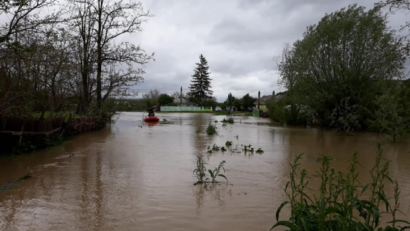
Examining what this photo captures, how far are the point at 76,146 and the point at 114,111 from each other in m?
10.9

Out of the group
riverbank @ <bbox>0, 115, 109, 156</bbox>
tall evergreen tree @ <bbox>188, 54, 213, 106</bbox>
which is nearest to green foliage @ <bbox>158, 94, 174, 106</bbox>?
tall evergreen tree @ <bbox>188, 54, 213, 106</bbox>

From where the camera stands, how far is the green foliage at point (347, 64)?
20391 mm

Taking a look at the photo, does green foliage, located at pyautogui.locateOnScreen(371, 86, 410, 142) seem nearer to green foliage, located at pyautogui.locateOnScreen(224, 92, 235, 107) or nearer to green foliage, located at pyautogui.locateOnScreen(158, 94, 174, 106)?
green foliage, located at pyautogui.locateOnScreen(158, 94, 174, 106)

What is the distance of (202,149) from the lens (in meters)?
12.2

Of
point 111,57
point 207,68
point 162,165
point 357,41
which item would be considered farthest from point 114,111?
point 207,68

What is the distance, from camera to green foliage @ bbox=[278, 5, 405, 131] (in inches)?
803

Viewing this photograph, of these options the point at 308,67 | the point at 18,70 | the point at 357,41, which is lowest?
the point at 18,70

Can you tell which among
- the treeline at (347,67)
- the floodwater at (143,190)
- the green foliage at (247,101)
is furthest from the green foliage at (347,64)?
the green foliage at (247,101)

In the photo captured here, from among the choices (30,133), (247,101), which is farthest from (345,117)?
(247,101)

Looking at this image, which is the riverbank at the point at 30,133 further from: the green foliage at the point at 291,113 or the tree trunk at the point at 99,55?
the green foliage at the point at 291,113

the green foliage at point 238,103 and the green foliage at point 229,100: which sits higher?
the green foliage at point 229,100

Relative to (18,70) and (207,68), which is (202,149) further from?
(207,68)

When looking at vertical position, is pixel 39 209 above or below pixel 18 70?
below

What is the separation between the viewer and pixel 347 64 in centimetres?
2161
